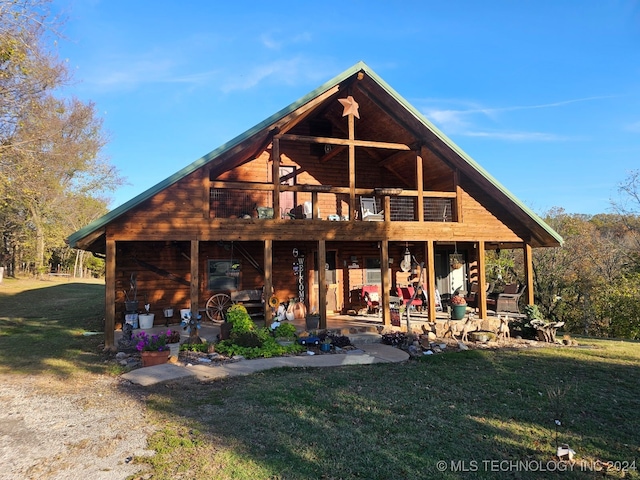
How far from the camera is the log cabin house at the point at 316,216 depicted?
30.4 feet

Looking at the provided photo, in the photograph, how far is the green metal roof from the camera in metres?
8.48

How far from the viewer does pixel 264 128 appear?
957 cm

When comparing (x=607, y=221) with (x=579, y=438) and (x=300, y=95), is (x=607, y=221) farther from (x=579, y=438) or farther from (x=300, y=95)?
(x=579, y=438)

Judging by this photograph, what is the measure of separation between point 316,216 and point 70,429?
7.20m

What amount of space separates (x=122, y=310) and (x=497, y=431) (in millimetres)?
10307

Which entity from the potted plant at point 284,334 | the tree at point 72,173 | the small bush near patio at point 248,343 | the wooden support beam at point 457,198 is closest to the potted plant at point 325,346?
the small bush near patio at point 248,343

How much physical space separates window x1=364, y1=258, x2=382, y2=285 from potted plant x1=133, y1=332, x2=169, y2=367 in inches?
311

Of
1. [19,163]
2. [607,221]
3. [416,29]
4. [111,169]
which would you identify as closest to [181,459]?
[19,163]

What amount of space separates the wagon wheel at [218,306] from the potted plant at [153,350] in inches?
162

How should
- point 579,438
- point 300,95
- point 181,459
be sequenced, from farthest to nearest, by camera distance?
point 300,95 < point 579,438 < point 181,459

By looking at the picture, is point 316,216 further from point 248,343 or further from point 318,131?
point 318,131

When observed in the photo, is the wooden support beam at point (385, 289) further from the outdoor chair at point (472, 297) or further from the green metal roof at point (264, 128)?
the outdoor chair at point (472, 297)

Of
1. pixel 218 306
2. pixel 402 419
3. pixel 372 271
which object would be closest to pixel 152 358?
pixel 218 306

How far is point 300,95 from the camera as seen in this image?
9914mm
